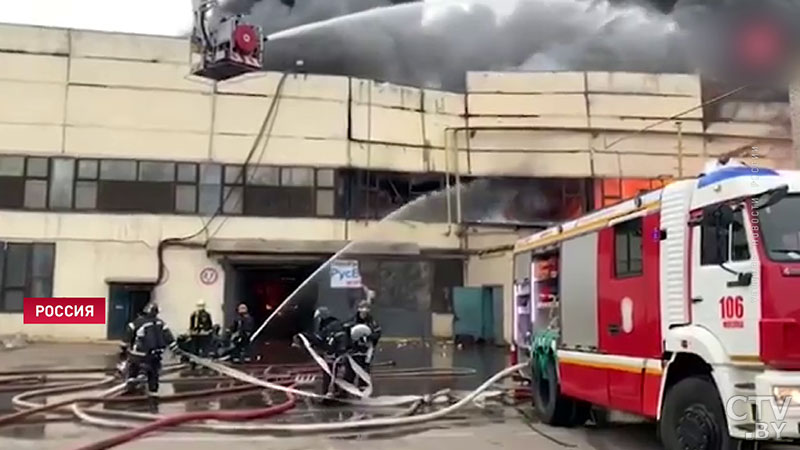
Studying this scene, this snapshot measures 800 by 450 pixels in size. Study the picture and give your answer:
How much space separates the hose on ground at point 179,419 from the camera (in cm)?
716

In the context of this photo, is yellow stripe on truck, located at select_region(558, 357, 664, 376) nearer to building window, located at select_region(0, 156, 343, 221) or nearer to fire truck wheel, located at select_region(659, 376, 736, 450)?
fire truck wheel, located at select_region(659, 376, 736, 450)

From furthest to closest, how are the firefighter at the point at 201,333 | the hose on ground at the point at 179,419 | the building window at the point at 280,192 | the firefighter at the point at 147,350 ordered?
the building window at the point at 280,192 < the firefighter at the point at 201,333 < the firefighter at the point at 147,350 < the hose on ground at the point at 179,419

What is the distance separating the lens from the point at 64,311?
944 inches

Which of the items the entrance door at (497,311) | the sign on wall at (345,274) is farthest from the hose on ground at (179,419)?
the entrance door at (497,311)

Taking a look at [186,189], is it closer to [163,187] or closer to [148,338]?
[163,187]

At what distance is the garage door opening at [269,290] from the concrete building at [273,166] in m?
0.14

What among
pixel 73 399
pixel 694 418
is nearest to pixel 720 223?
pixel 694 418

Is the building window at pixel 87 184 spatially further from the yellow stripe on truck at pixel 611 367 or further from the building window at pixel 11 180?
the yellow stripe on truck at pixel 611 367

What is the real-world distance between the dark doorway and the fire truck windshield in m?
20.6

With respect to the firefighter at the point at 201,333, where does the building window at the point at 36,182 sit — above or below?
above

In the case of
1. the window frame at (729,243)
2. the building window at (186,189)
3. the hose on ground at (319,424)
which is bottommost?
the hose on ground at (319,424)

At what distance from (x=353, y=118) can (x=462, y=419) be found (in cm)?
1637

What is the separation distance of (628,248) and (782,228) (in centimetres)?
185

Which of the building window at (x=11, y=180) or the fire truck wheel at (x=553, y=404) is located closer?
the fire truck wheel at (x=553, y=404)
